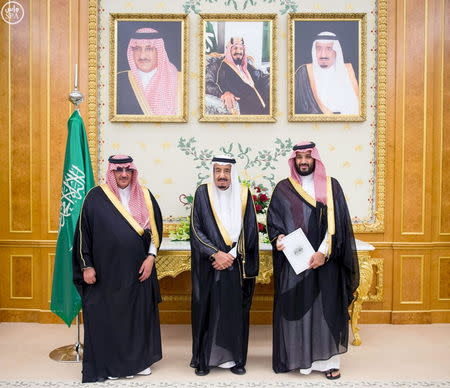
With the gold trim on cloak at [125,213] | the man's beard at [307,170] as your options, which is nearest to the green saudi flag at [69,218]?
the gold trim on cloak at [125,213]

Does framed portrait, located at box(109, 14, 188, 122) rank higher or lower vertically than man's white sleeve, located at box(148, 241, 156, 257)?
higher

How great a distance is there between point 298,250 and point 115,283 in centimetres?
135

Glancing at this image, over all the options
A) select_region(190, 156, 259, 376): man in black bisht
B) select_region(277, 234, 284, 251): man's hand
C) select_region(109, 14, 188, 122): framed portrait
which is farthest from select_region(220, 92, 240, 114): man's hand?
select_region(277, 234, 284, 251): man's hand

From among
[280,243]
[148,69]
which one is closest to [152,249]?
[280,243]

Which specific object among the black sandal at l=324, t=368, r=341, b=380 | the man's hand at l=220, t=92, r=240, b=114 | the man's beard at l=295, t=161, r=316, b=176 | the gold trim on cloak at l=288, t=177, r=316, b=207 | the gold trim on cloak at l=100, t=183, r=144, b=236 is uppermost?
the man's hand at l=220, t=92, r=240, b=114

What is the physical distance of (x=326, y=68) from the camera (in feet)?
16.9

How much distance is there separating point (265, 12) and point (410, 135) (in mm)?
1907

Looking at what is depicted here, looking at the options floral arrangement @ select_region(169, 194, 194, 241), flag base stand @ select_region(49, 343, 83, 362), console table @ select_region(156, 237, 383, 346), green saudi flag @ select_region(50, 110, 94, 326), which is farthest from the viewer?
floral arrangement @ select_region(169, 194, 194, 241)

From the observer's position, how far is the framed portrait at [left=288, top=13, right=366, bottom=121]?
513 centimetres

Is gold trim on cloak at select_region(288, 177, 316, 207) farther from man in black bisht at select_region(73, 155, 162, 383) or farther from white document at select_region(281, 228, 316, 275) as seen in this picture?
man in black bisht at select_region(73, 155, 162, 383)

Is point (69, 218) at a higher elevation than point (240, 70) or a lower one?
lower

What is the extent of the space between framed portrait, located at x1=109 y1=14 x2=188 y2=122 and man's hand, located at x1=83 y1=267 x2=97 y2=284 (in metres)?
1.94

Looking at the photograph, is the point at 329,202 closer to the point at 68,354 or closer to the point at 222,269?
the point at 222,269
